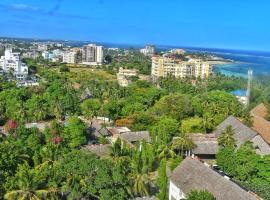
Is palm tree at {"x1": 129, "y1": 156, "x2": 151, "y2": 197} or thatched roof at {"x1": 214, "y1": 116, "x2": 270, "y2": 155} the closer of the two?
palm tree at {"x1": 129, "y1": 156, "x2": 151, "y2": 197}

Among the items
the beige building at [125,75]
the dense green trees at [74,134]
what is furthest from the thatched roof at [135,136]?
the beige building at [125,75]

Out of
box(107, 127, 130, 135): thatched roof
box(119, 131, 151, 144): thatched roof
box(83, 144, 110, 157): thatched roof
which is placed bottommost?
box(107, 127, 130, 135): thatched roof

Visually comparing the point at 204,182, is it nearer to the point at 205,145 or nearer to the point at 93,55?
the point at 205,145

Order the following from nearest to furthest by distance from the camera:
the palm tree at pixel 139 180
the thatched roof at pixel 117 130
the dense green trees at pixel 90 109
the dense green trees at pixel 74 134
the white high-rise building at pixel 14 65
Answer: the palm tree at pixel 139 180
the dense green trees at pixel 74 134
the thatched roof at pixel 117 130
the dense green trees at pixel 90 109
the white high-rise building at pixel 14 65

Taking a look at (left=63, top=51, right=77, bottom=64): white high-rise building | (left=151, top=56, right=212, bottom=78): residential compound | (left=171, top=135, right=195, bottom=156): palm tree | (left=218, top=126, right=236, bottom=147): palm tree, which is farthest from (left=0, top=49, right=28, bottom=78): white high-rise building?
(left=218, top=126, right=236, bottom=147): palm tree

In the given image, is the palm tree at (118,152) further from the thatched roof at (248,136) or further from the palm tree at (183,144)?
the thatched roof at (248,136)

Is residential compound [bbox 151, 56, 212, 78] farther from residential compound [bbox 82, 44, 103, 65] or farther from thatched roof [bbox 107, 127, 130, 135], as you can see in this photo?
thatched roof [bbox 107, 127, 130, 135]

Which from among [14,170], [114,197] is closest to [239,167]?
[114,197]

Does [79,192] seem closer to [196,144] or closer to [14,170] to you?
[14,170]
